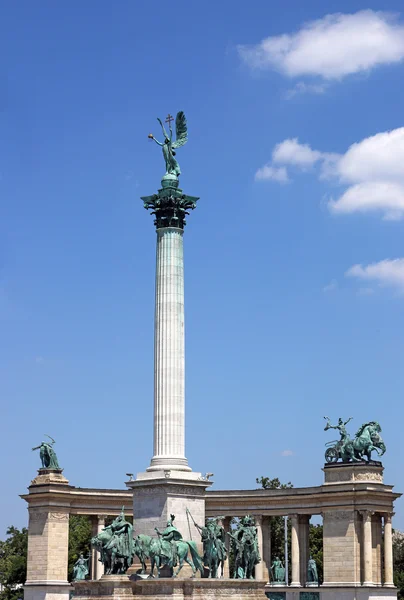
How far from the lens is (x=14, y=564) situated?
Answer: 119812mm

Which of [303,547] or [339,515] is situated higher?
[339,515]

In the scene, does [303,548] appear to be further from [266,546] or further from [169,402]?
[169,402]

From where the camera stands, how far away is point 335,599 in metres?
95.5

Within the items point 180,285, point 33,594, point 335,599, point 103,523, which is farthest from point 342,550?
point 180,285

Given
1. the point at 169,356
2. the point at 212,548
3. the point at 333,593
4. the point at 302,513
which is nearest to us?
the point at 212,548

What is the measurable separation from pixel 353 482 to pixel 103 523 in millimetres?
23357

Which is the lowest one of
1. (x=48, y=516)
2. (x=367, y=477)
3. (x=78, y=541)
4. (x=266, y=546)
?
(x=266, y=546)

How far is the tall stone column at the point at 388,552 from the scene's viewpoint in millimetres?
95875


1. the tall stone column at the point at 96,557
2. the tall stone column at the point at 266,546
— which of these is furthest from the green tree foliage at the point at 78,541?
the tall stone column at the point at 266,546

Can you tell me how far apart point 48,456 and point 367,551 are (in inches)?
1222

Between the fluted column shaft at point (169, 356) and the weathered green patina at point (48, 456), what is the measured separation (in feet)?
122

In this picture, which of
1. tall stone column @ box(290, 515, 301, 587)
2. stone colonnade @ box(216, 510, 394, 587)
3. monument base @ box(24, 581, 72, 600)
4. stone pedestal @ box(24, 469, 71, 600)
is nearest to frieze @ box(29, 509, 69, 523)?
stone pedestal @ box(24, 469, 71, 600)

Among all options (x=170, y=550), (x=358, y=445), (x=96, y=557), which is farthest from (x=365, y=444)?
(x=170, y=550)

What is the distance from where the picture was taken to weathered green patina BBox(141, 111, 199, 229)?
242 ft
